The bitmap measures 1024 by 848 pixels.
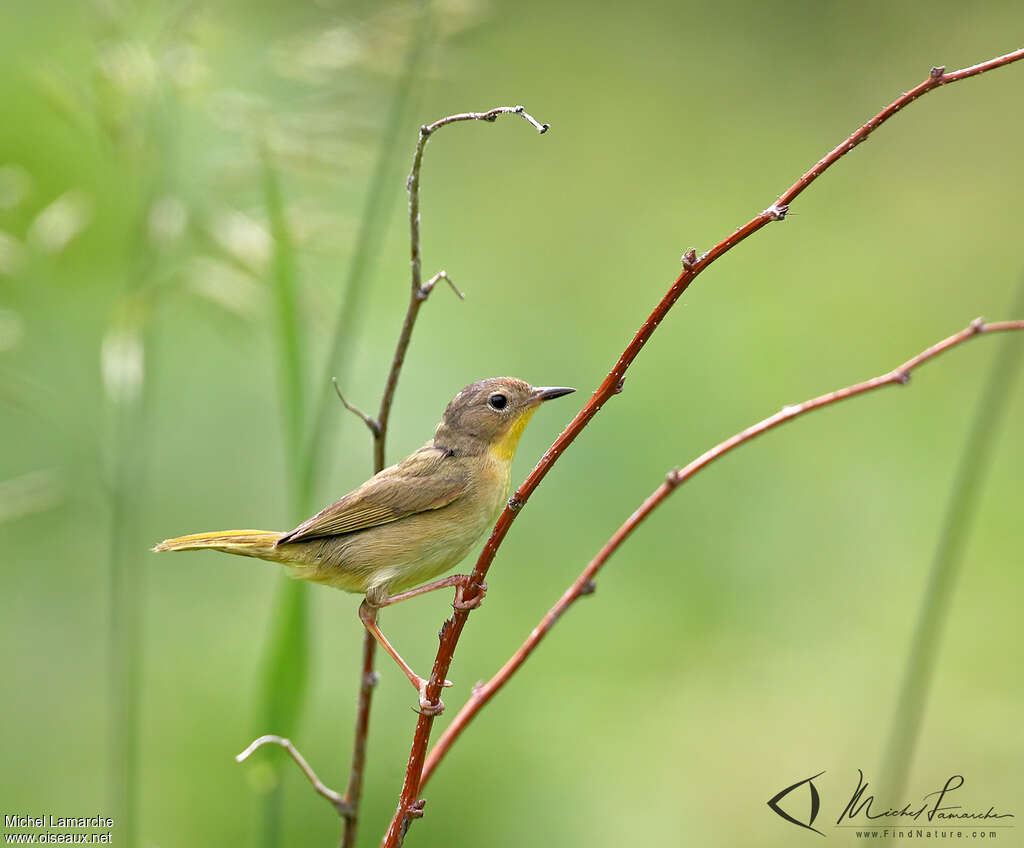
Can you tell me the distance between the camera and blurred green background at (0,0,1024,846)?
2820 millimetres

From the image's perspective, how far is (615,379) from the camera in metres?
1.68

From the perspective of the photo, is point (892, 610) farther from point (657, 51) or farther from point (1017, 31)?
point (657, 51)

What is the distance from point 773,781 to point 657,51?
6987mm

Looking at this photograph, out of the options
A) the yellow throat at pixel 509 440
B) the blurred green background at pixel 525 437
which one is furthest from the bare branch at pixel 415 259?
the yellow throat at pixel 509 440

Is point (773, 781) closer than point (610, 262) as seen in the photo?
Yes

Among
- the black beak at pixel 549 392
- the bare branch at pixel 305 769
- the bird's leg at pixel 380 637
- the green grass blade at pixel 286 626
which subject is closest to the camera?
the bare branch at pixel 305 769

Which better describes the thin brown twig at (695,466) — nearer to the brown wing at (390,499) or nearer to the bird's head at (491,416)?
the brown wing at (390,499)

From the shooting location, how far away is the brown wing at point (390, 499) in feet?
7.89

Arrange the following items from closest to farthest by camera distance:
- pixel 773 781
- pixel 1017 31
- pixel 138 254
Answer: pixel 138 254 < pixel 773 781 < pixel 1017 31

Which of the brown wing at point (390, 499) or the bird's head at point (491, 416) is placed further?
the bird's head at point (491, 416)

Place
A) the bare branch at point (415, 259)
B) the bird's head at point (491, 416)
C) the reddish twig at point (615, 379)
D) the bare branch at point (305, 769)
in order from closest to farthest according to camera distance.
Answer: the reddish twig at point (615, 379)
the bare branch at point (415, 259)
the bare branch at point (305, 769)
the bird's head at point (491, 416)

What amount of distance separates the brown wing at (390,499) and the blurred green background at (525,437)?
247 millimetres

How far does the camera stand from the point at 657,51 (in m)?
9.55

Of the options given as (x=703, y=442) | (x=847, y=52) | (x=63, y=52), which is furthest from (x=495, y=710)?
(x=847, y=52)
